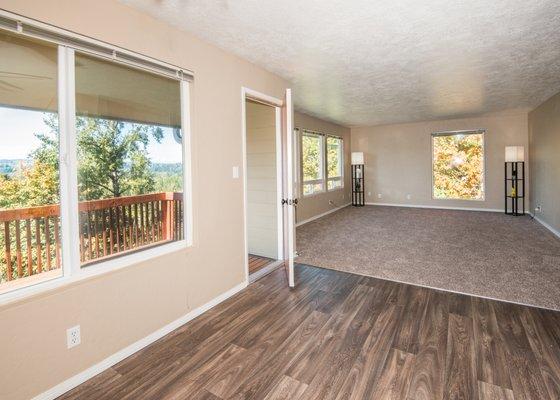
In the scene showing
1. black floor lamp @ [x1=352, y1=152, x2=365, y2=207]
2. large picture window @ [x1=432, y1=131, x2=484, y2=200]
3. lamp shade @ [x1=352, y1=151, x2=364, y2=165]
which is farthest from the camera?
black floor lamp @ [x1=352, y1=152, x2=365, y2=207]

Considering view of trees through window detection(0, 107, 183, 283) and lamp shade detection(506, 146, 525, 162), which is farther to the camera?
lamp shade detection(506, 146, 525, 162)

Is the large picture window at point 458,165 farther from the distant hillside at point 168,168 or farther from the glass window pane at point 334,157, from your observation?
the distant hillside at point 168,168

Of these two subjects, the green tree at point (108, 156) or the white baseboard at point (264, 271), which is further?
the white baseboard at point (264, 271)

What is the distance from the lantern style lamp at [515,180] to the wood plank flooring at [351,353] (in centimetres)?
565

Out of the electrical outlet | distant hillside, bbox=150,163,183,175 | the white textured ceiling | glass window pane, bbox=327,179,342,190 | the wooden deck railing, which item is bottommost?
the electrical outlet

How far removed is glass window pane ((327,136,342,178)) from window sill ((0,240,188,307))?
600cm

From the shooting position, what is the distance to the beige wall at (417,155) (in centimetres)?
729

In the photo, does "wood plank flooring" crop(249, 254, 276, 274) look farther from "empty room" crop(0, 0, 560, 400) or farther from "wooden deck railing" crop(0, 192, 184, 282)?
"wooden deck railing" crop(0, 192, 184, 282)

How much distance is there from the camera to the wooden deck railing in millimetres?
1712

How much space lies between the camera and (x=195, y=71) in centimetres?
259

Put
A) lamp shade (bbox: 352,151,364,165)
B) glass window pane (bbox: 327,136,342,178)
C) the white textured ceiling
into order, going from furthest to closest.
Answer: lamp shade (bbox: 352,151,364,165), glass window pane (bbox: 327,136,342,178), the white textured ceiling

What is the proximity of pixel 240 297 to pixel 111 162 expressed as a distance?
5.52ft

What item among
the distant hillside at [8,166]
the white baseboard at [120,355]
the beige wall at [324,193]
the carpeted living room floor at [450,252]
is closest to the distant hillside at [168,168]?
the distant hillside at [8,166]

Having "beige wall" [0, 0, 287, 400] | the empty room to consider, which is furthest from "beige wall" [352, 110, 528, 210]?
"beige wall" [0, 0, 287, 400]
